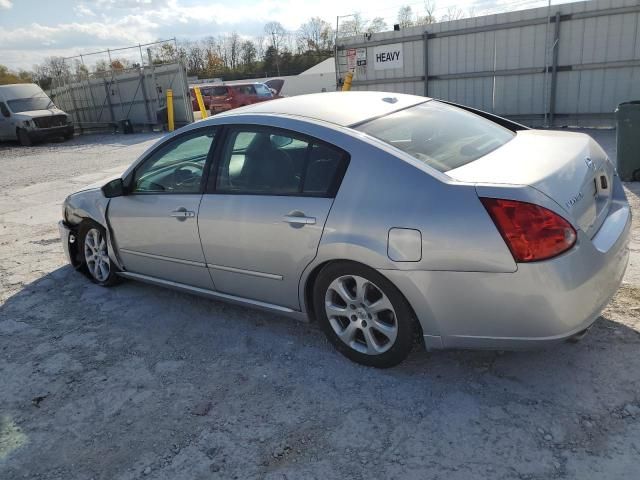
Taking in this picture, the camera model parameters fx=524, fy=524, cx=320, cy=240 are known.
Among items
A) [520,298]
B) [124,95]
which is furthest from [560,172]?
[124,95]

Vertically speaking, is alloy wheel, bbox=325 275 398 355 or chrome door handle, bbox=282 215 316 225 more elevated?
chrome door handle, bbox=282 215 316 225

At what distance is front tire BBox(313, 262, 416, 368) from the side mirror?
2.03 meters

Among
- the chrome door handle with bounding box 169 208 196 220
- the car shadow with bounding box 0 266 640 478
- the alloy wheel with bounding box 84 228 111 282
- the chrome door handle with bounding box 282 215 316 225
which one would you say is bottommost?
the car shadow with bounding box 0 266 640 478

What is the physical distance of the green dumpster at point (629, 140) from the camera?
662 cm

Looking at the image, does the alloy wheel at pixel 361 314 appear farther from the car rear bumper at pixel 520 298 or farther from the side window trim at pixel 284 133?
the side window trim at pixel 284 133

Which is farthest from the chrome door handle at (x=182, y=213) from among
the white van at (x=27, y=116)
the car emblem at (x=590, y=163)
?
the white van at (x=27, y=116)

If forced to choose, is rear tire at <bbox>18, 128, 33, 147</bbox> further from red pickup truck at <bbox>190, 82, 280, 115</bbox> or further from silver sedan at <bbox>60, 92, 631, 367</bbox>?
silver sedan at <bbox>60, 92, 631, 367</bbox>

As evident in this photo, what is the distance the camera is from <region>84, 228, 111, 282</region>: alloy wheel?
472 cm

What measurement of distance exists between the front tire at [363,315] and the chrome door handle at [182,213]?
1.13 m

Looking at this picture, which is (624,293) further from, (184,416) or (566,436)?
(184,416)

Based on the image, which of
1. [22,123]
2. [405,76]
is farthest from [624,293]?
[22,123]

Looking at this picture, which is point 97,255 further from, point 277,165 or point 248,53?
point 248,53

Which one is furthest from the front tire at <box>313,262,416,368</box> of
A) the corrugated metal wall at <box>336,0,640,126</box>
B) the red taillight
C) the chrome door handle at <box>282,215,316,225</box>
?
the corrugated metal wall at <box>336,0,640,126</box>

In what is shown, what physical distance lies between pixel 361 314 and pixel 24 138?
21271mm
